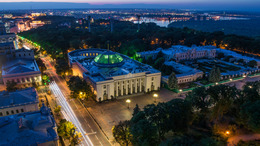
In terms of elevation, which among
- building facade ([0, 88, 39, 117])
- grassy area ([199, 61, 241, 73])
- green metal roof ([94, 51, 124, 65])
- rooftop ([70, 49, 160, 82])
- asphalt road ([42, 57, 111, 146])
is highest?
green metal roof ([94, 51, 124, 65])

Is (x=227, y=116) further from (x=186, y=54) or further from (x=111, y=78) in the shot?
(x=186, y=54)

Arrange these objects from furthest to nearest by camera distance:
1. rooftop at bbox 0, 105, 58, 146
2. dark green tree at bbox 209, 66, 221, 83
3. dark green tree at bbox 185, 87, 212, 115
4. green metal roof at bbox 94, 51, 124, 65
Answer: dark green tree at bbox 209, 66, 221, 83
green metal roof at bbox 94, 51, 124, 65
dark green tree at bbox 185, 87, 212, 115
rooftop at bbox 0, 105, 58, 146

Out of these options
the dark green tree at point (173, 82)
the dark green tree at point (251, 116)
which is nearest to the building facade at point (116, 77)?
the dark green tree at point (173, 82)

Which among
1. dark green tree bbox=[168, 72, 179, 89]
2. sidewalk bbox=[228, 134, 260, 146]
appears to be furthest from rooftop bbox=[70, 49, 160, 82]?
sidewalk bbox=[228, 134, 260, 146]

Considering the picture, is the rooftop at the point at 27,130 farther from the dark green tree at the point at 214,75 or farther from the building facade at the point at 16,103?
the dark green tree at the point at 214,75

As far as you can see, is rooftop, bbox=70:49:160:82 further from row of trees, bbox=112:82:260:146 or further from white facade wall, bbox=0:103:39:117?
row of trees, bbox=112:82:260:146

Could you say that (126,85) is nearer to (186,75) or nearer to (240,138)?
(186,75)
